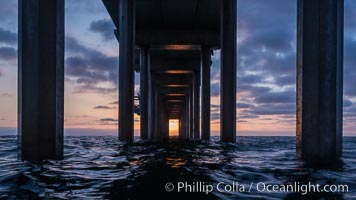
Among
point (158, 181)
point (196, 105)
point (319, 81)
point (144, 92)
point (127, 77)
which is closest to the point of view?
point (158, 181)

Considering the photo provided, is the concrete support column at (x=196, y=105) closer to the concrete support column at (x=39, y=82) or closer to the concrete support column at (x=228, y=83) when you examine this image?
the concrete support column at (x=228, y=83)

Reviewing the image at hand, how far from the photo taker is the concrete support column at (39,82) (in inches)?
291

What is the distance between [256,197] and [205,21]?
74.9 feet

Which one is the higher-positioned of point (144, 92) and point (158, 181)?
point (144, 92)

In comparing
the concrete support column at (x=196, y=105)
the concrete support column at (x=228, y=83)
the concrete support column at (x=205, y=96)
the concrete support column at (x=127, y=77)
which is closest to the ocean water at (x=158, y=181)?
the concrete support column at (x=228, y=83)

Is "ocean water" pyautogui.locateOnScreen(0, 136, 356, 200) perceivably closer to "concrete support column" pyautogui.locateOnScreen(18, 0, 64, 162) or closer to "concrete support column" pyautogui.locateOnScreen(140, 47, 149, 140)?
"concrete support column" pyautogui.locateOnScreen(18, 0, 64, 162)

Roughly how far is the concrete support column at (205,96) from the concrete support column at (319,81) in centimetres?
1962

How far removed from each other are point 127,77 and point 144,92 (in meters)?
8.11

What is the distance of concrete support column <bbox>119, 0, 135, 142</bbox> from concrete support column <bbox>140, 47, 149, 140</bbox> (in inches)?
272

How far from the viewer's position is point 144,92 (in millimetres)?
27156

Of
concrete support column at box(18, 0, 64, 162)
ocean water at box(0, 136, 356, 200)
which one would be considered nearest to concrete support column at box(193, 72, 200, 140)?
concrete support column at box(18, 0, 64, 162)

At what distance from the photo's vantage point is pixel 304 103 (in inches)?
293

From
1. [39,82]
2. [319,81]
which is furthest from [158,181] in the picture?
[319,81]

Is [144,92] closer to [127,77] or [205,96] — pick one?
[205,96]
